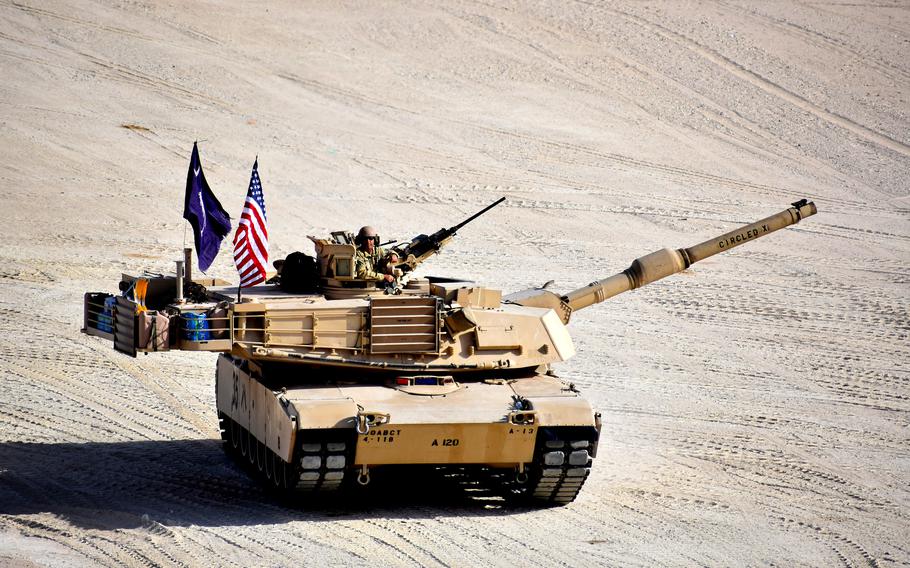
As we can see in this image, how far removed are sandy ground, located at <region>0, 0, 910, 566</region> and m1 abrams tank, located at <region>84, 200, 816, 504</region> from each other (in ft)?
2.32

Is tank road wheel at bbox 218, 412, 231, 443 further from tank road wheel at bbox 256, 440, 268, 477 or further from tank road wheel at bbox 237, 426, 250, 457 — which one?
tank road wheel at bbox 256, 440, 268, 477

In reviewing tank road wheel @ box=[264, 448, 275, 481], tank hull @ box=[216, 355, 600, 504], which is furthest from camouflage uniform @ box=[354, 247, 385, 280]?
tank road wheel @ box=[264, 448, 275, 481]

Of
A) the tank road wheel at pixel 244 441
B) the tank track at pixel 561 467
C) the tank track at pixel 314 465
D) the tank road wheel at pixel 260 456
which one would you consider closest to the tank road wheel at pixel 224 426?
the tank road wheel at pixel 244 441

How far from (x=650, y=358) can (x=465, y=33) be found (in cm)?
2018

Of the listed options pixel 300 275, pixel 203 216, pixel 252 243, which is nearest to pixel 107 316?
pixel 203 216

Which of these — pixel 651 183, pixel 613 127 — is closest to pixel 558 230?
pixel 651 183

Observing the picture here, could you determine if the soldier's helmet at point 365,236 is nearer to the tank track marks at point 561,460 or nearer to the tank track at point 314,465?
the tank track at point 314,465

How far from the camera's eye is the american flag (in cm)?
1666

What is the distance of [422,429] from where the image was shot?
15.4 m

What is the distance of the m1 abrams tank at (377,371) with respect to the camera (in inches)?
611

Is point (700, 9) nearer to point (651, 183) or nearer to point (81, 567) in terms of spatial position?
point (651, 183)

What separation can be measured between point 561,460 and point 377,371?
7.40ft

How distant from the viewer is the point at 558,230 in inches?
1267

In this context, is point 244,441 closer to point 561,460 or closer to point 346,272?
point 346,272
